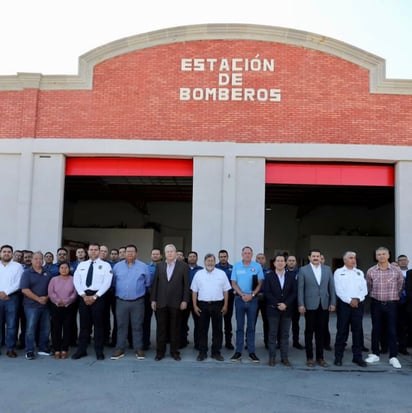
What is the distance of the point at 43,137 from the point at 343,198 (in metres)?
14.3

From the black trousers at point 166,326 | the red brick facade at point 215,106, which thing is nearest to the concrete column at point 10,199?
the red brick facade at point 215,106

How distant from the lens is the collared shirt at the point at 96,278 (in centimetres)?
845

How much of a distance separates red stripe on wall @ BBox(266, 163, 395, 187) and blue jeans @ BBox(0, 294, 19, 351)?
316 inches

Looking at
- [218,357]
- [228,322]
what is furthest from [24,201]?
[218,357]

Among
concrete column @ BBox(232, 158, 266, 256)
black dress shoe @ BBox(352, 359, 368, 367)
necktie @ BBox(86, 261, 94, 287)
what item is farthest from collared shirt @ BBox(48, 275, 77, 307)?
concrete column @ BBox(232, 158, 266, 256)

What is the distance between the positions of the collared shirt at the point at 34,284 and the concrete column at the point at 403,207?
31.3ft

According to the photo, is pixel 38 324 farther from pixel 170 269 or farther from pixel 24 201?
pixel 24 201

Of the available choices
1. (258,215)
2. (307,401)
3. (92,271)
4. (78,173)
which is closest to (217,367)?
(307,401)

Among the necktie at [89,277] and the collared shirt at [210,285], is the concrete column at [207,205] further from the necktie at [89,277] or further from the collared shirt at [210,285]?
the necktie at [89,277]

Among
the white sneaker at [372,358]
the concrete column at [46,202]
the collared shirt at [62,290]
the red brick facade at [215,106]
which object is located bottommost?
the white sneaker at [372,358]

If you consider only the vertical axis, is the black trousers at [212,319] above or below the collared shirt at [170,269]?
below

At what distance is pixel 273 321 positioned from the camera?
819 centimetres

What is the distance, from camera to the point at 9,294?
8594 millimetres

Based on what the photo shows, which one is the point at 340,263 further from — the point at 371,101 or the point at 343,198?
the point at 371,101
